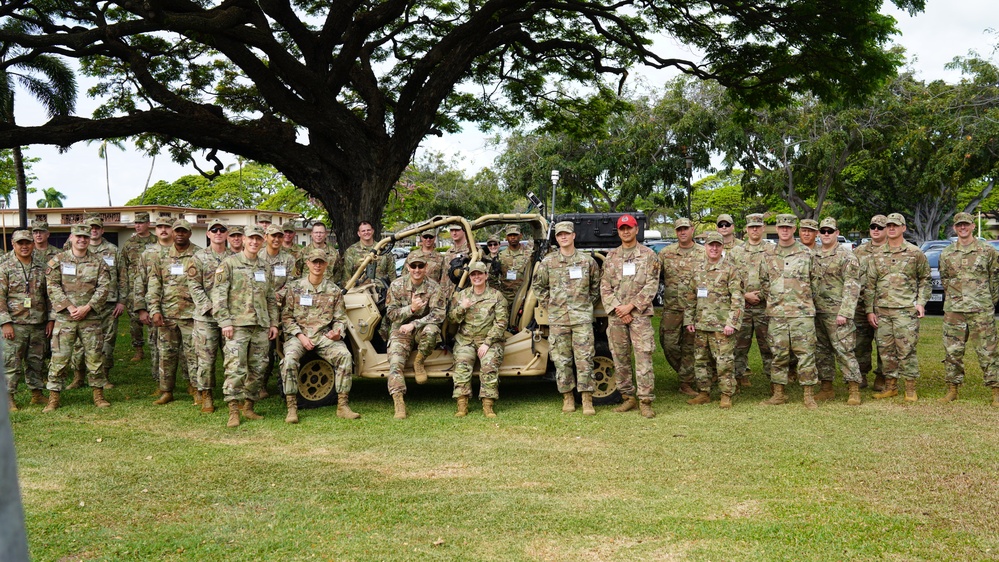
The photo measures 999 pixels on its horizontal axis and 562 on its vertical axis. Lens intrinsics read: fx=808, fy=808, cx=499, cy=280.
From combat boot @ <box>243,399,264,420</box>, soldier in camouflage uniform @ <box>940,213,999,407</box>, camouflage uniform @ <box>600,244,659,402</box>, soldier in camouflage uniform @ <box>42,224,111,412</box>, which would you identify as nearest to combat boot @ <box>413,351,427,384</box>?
combat boot @ <box>243,399,264,420</box>

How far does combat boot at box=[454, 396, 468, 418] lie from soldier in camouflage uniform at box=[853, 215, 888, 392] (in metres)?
4.00

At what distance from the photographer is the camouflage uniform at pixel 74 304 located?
8.07 metres

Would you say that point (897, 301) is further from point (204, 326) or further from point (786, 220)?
point (204, 326)

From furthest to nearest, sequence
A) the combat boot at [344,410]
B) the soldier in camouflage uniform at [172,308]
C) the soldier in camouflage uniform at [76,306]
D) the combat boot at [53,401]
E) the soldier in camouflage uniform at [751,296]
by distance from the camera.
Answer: the soldier in camouflage uniform at [751,296] → the soldier in camouflage uniform at [172,308] → the soldier in camouflage uniform at [76,306] → the combat boot at [53,401] → the combat boot at [344,410]

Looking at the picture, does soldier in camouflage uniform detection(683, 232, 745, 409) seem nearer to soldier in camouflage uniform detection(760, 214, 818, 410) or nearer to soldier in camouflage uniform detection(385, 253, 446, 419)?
soldier in camouflage uniform detection(760, 214, 818, 410)

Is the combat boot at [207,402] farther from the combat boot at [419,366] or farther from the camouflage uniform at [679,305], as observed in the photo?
the camouflage uniform at [679,305]

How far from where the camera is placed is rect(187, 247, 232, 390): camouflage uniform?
7723 mm

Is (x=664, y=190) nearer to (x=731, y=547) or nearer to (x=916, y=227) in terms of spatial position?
(x=916, y=227)

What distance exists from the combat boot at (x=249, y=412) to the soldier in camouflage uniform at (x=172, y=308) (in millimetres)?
972

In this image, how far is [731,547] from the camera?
4199 millimetres

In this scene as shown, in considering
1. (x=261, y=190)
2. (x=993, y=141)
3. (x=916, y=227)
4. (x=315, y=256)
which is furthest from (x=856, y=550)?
(x=261, y=190)

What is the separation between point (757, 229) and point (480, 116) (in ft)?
30.5

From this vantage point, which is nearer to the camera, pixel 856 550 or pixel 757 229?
pixel 856 550

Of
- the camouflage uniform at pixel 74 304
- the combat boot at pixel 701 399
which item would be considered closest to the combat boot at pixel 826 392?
the combat boot at pixel 701 399
